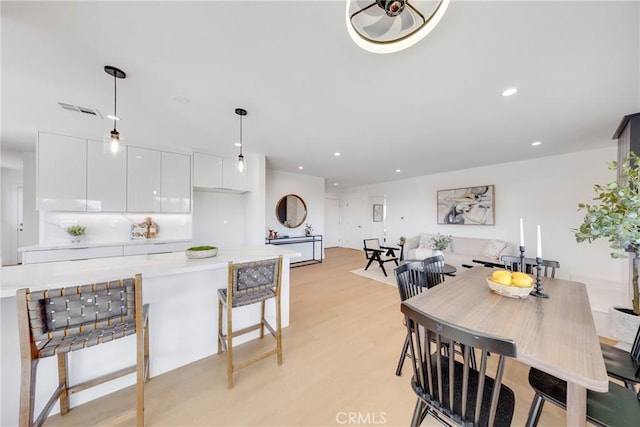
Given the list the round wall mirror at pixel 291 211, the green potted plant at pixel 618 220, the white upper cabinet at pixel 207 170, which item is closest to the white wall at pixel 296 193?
the round wall mirror at pixel 291 211

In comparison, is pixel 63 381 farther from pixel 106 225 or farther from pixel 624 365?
pixel 624 365

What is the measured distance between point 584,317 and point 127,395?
9.58ft

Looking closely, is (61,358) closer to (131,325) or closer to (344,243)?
(131,325)

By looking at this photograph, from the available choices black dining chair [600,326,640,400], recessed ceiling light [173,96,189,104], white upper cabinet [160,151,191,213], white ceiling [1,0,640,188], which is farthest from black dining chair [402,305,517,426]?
white upper cabinet [160,151,191,213]

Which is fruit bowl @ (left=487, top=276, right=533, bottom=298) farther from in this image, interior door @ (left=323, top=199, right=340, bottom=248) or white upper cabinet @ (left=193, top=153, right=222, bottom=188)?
interior door @ (left=323, top=199, right=340, bottom=248)

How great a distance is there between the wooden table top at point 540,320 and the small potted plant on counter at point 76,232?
4.55m

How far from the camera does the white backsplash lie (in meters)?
3.11

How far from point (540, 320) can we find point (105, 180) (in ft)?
16.1

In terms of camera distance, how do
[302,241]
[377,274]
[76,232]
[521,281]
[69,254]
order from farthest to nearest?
1. [302,241]
2. [377,274]
3. [76,232]
4. [69,254]
5. [521,281]

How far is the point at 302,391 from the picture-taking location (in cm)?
160

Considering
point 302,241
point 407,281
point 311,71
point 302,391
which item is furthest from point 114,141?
point 302,241

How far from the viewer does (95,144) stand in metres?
3.12

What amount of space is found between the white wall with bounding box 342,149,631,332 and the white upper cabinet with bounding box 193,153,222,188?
211 inches

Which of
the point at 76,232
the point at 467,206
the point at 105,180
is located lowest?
the point at 76,232
